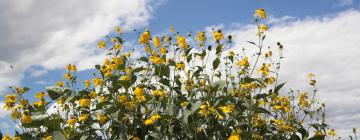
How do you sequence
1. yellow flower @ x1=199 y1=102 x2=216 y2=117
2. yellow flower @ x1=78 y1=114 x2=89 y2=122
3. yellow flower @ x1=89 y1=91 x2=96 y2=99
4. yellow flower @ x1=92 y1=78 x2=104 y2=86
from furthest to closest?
1. yellow flower @ x1=92 y1=78 x2=104 y2=86
2. yellow flower @ x1=89 y1=91 x2=96 y2=99
3. yellow flower @ x1=78 y1=114 x2=89 y2=122
4. yellow flower @ x1=199 y1=102 x2=216 y2=117

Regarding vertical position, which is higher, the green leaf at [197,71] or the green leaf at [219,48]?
the green leaf at [219,48]

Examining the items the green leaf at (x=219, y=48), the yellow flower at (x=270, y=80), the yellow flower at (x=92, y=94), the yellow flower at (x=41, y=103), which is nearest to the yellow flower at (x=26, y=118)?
the yellow flower at (x=41, y=103)

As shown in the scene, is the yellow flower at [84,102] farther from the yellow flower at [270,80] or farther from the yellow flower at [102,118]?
the yellow flower at [270,80]

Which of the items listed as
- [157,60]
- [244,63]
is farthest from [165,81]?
[244,63]

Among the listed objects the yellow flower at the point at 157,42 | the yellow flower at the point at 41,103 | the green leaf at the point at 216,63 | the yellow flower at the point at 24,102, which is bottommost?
the yellow flower at the point at 41,103

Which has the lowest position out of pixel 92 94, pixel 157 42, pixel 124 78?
pixel 92 94

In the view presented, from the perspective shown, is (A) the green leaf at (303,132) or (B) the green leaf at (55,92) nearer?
(B) the green leaf at (55,92)

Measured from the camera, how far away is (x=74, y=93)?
450cm

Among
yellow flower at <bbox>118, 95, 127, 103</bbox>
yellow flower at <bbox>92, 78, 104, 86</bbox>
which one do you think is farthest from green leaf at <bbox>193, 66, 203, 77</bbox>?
yellow flower at <bbox>92, 78, 104, 86</bbox>

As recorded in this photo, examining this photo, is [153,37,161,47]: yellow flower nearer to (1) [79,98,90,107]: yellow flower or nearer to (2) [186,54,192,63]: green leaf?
(2) [186,54,192,63]: green leaf

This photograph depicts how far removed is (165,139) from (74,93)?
1.15m

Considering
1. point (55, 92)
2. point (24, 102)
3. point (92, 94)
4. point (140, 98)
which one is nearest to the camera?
point (140, 98)

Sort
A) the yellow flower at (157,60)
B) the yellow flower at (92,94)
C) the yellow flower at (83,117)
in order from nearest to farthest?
1. the yellow flower at (83,117)
2. the yellow flower at (157,60)
3. the yellow flower at (92,94)

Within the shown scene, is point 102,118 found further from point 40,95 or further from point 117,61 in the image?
point 40,95
